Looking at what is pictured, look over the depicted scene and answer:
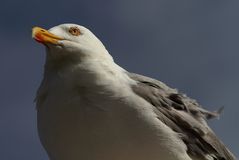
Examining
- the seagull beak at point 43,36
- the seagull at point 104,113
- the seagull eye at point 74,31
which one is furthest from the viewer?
the seagull eye at point 74,31

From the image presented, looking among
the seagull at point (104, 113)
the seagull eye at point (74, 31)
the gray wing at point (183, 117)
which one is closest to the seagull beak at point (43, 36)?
the seagull at point (104, 113)

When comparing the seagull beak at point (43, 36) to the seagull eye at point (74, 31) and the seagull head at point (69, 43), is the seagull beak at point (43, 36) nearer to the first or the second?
the seagull head at point (69, 43)

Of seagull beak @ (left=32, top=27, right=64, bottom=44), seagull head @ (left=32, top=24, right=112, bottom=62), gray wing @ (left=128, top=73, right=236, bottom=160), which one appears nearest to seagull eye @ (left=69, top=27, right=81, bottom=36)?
seagull head @ (left=32, top=24, right=112, bottom=62)

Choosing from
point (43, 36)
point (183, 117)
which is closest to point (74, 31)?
point (43, 36)

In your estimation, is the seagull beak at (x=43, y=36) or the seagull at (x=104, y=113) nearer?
the seagull at (x=104, y=113)

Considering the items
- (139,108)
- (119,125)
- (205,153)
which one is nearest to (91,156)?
(119,125)

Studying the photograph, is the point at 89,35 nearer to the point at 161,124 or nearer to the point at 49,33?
the point at 49,33

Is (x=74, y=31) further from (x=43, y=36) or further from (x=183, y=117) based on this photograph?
(x=183, y=117)
